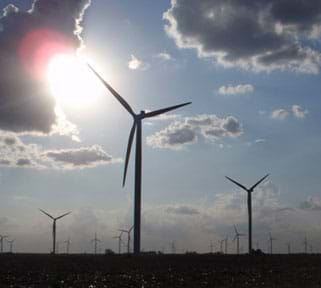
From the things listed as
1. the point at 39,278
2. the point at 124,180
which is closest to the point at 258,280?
the point at 39,278

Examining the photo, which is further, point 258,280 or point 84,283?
point 258,280

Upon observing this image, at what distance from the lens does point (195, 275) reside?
5959cm

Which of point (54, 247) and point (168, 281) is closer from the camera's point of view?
point (168, 281)

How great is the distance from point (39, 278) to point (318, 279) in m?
23.0

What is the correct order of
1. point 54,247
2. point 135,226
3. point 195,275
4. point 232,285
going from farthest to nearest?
point 54,247 < point 135,226 < point 195,275 < point 232,285

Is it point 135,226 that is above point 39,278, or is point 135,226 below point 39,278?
above

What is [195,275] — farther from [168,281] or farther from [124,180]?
[124,180]

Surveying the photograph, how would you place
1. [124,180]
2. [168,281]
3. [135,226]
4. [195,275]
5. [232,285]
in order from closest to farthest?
[232,285] → [168,281] → [195,275] → [135,226] → [124,180]

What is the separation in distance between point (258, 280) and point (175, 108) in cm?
5730

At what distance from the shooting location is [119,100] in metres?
106

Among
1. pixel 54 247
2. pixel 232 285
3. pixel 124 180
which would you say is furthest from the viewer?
pixel 54 247

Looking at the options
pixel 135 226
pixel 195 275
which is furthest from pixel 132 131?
pixel 195 275

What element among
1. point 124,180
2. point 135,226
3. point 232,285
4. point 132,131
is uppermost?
point 132,131

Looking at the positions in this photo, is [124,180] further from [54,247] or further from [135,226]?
[54,247]
